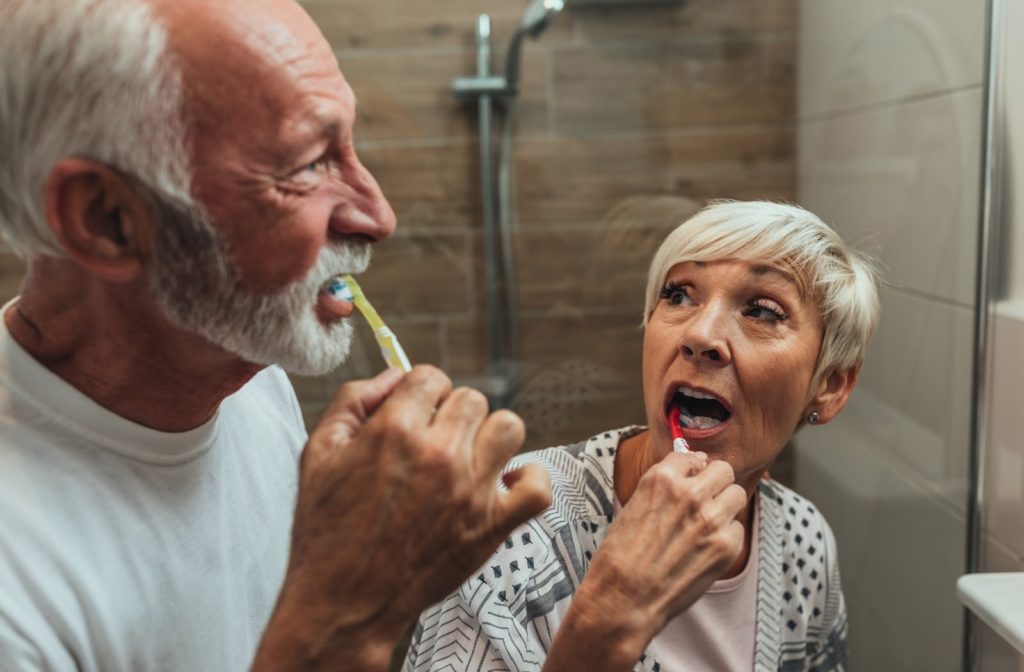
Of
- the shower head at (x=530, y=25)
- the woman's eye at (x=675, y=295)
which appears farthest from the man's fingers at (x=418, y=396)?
the shower head at (x=530, y=25)

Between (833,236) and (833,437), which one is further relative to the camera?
(833,437)

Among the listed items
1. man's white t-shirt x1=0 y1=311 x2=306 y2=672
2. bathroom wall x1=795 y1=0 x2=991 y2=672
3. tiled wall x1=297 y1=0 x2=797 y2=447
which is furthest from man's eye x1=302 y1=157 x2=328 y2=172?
bathroom wall x1=795 y1=0 x2=991 y2=672

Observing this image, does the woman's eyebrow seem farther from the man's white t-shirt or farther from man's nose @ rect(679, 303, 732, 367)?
the man's white t-shirt

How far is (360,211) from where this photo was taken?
767mm

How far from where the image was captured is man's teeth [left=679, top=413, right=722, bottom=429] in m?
0.98

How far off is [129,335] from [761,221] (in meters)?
0.62

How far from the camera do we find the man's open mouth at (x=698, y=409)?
980mm

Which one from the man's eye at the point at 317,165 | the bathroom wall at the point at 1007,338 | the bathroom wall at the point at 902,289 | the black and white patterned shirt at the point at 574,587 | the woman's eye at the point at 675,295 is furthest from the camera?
the bathroom wall at the point at 902,289

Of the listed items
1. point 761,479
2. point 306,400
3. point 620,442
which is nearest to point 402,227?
point 306,400

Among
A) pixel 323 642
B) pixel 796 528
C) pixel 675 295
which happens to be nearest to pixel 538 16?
pixel 675 295

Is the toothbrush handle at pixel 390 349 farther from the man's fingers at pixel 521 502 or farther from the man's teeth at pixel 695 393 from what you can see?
the man's teeth at pixel 695 393

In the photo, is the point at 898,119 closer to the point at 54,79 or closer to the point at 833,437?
the point at 833,437

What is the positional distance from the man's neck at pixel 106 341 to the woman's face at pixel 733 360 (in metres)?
0.44

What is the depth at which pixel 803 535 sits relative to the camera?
1.10m
